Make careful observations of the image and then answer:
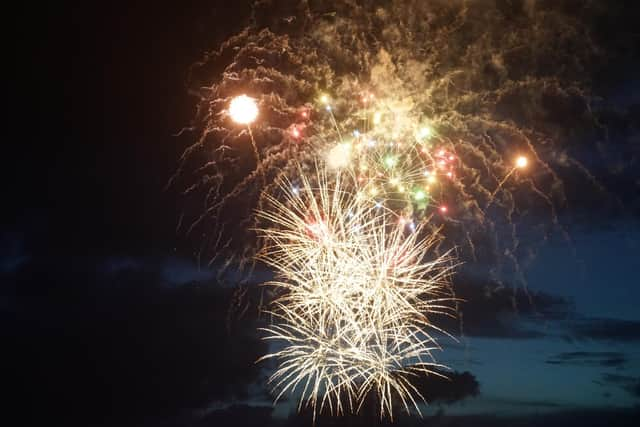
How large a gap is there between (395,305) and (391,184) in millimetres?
3120

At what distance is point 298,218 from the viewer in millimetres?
15484

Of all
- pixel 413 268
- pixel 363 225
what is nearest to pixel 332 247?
pixel 363 225

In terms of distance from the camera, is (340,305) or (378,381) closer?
(340,305)

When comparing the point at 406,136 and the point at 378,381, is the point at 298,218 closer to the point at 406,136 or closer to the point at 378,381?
the point at 406,136

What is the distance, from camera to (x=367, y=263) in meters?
15.2

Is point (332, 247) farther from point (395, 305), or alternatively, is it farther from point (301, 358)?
point (301, 358)

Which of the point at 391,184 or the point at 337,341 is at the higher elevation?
the point at 391,184

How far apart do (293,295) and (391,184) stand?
3.86m

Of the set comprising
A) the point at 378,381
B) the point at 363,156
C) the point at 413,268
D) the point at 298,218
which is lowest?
the point at 378,381

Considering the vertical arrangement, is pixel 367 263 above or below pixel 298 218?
below

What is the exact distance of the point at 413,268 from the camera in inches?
602

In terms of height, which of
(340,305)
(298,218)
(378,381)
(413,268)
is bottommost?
(378,381)

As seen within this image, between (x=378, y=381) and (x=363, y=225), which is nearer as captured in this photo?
(x=363, y=225)

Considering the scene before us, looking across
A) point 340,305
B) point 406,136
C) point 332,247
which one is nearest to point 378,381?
point 340,305
